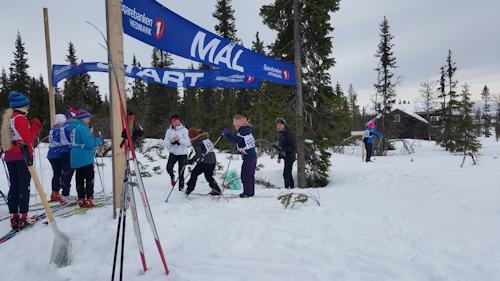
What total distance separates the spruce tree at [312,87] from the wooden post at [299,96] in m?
0.13

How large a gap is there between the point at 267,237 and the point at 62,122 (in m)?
5.34

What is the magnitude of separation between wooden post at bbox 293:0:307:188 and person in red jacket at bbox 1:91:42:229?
732 cm

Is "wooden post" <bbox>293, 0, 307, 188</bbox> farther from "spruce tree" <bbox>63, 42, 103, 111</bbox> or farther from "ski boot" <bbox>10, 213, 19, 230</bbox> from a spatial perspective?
"spruce tree" <bbox>63, 42, 103, 111</bbox>

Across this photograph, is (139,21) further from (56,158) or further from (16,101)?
(56,158)

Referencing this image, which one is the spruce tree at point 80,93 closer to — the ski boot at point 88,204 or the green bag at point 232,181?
the green bag at point 232,181

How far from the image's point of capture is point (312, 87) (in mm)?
11891

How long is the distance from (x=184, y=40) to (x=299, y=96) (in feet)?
16.5

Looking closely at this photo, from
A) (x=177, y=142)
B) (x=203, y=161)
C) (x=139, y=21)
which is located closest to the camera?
(x=139, y=21)

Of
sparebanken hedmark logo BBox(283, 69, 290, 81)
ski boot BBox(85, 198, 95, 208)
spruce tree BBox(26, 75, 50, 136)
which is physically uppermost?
spruce tree BBox(26, 75, 50, 136)

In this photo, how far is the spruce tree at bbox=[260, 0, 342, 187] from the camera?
11.3 meters

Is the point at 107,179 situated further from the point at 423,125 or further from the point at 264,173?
the point at 423,125

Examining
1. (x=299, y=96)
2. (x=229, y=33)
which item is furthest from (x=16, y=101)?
(x=229, y=33)

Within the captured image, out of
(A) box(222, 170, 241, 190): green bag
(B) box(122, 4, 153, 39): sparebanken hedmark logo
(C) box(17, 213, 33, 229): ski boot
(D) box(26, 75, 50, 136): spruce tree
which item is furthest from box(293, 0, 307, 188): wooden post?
(D) box(26, 75, 50, 136): spruce tree

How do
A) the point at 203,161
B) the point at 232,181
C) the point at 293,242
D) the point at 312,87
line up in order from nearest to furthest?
the point at 293,242, the point at 203,161, the point at 232,181, the point at 312,87
